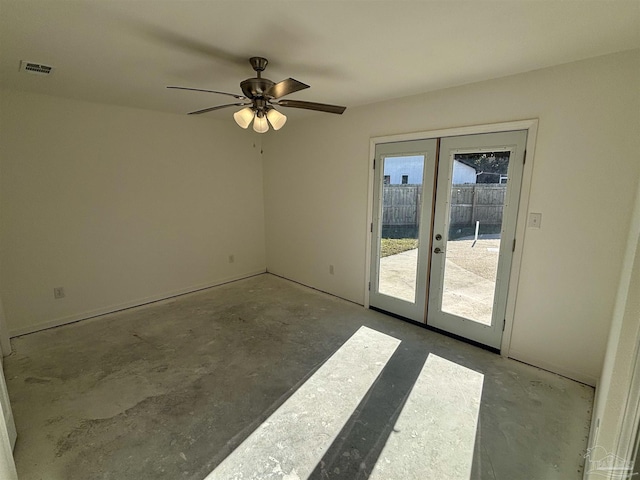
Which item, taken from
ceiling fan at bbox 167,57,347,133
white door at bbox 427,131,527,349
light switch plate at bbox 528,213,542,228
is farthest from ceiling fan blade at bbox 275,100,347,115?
light switch plate at bbox 528,213,542,228

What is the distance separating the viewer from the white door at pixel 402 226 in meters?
3.03

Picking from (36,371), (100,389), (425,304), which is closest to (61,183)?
(36,371)

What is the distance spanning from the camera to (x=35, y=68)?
2.29m

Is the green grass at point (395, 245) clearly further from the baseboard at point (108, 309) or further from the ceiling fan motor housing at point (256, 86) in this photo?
the baseboard at point (108, 309)

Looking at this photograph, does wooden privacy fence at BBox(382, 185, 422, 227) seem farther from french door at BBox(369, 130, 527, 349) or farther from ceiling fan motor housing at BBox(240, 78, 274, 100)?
ceiling fan motor housing at BBox(240, 78, 274, 100)

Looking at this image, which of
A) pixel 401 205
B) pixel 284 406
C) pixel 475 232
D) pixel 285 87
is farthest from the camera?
pixel 401 205

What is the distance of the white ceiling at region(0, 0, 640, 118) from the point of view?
1521 mm

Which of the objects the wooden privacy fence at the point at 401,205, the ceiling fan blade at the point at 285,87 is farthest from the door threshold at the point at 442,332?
the ceiling fan blade at the point at 285,87

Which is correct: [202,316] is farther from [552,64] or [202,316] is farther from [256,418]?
[552,64]

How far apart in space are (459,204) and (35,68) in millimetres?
3699

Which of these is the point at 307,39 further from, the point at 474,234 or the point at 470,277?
the point at 470,277

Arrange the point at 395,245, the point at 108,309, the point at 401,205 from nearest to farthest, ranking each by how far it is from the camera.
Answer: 1. the point at 401,205
2. the point at 395,245
3. the point at 108,309

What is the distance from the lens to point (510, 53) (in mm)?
2016

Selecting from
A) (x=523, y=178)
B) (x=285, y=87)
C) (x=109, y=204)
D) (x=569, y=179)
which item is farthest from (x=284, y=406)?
(x=109, y=204)
